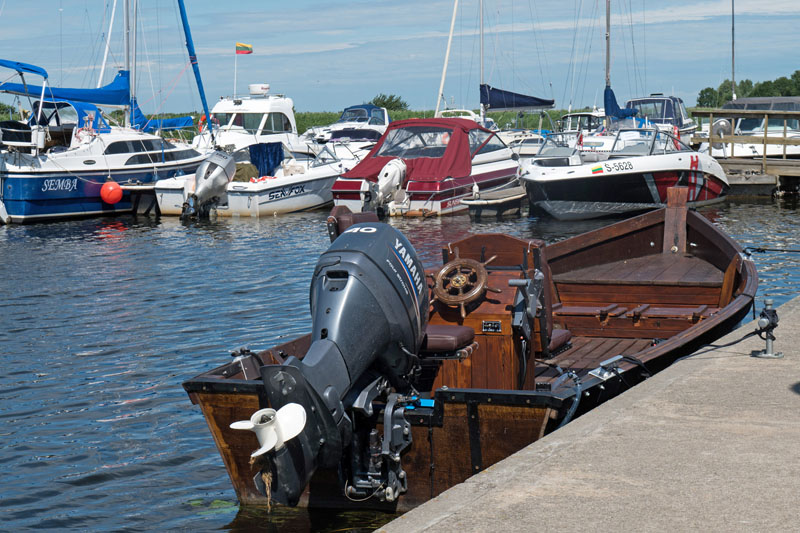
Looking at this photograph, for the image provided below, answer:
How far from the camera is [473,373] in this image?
6598mm

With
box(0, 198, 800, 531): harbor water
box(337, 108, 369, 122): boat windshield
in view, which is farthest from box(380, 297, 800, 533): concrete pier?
box(337, 108, 369, 122): boat windshield

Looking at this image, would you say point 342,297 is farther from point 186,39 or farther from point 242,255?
point 186,39

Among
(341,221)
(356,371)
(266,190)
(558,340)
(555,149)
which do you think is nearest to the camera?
(356,371)

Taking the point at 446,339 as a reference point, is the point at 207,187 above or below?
below

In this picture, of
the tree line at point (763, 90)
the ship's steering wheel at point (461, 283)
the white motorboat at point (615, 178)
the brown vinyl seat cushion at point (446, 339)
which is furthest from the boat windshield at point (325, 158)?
the tree line at point (763, 90)

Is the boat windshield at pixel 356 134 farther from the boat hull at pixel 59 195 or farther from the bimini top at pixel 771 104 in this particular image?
the bimini top at pixel 771 104

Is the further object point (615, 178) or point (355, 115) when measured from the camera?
point (355, 115)

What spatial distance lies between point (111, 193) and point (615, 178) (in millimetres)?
13485

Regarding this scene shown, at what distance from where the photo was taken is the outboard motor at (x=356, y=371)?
15.6 ft

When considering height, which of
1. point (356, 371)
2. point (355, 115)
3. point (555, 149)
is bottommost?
point (356, 371)

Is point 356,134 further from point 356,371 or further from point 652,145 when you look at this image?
point 356,371

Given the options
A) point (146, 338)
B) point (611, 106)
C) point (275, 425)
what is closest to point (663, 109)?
point (611, 106)

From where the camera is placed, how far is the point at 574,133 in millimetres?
30031

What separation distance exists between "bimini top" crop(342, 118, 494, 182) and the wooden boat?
49.8 ft
